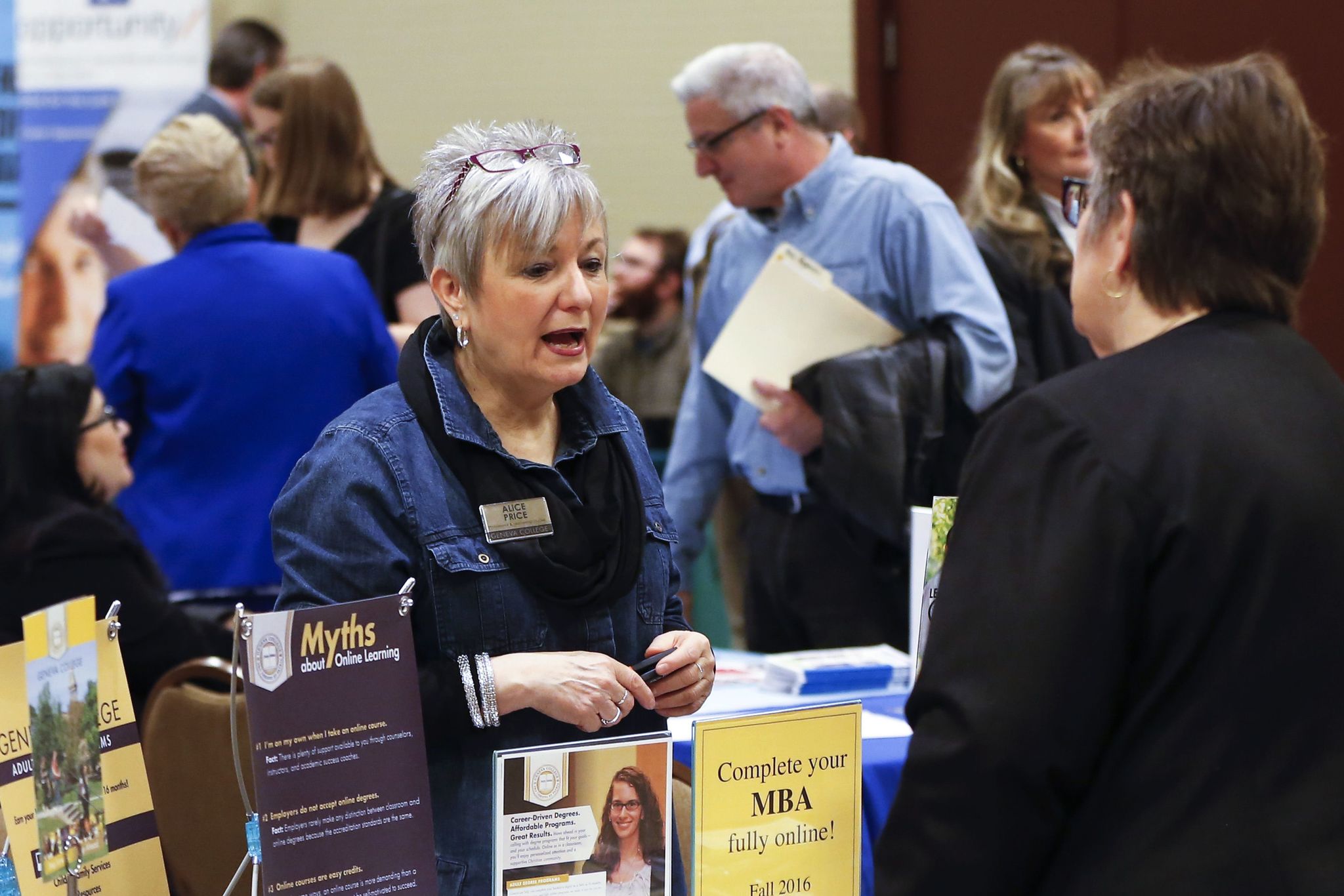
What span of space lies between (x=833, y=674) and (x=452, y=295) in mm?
1116

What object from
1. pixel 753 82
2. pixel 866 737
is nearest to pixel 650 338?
pixel 753 82

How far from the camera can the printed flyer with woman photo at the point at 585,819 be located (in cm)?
143

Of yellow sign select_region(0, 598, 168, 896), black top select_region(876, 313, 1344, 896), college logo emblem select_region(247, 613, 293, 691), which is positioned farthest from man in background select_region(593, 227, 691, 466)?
black top select_region(876, 313, 1344, 896)

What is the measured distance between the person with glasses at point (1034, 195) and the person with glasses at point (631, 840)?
1945 mm

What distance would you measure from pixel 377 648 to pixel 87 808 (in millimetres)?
352

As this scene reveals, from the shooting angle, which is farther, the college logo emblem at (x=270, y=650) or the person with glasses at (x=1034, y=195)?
the person with glasses at (x=1034, y=195)

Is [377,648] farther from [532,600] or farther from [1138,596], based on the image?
[1138,596]

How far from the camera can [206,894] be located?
2.38 m

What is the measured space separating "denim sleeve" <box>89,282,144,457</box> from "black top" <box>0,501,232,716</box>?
346 millimetres

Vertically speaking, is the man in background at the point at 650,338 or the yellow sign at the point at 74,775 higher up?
the yellow sign at the point at 74,775

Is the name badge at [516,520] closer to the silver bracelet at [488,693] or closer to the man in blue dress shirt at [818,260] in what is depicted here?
the silver bracelet at [488,693]

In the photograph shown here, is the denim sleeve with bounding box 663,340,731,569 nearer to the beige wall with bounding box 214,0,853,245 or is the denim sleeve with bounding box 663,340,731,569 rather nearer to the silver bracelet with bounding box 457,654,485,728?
the silver bracelet with bounding box 457,654,485,728

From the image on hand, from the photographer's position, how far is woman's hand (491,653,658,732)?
1597mm

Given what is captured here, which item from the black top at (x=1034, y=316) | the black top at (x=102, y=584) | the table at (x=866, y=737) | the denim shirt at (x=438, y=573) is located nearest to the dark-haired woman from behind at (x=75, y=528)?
the black top at (x=102, y=584)
